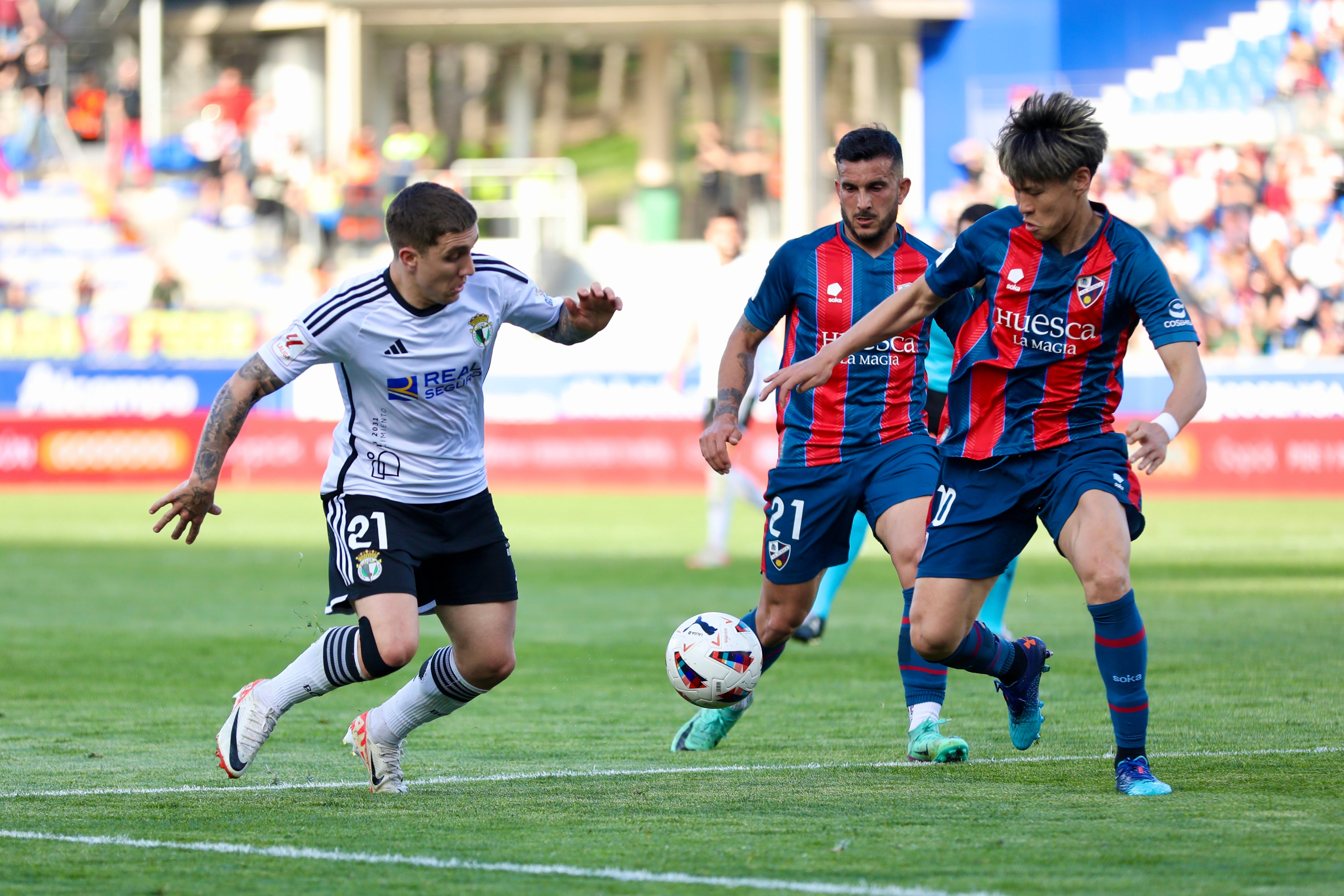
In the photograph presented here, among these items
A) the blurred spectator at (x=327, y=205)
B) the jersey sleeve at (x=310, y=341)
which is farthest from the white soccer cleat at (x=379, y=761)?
the blurred spectator at (x=327, y=205)

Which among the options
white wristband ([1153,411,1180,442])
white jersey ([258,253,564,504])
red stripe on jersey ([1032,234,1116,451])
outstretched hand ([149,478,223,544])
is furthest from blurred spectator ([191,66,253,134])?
white wristband ([1153,411,1180,442])

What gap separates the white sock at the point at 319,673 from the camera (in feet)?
18.9

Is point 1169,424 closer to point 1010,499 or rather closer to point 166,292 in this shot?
point 1010,499

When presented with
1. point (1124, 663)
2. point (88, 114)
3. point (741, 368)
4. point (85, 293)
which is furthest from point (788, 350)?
point (88, 114)

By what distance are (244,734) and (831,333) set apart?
2.56m

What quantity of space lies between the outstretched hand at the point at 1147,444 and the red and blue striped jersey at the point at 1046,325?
518mm

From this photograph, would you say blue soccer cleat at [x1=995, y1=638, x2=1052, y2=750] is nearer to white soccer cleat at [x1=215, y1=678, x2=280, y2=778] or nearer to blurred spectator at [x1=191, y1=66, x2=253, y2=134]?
white soccer cleat at [x1=215, y1=678, x2=280, y2=778]

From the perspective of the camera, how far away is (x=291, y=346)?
5703mm

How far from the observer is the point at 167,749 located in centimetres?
688

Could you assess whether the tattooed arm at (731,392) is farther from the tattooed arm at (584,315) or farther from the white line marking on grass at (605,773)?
the white line marking on grass at (605,773)

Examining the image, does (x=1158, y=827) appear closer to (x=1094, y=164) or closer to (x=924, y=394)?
(x=1094, y=164)

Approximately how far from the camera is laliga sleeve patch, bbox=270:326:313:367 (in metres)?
5.69

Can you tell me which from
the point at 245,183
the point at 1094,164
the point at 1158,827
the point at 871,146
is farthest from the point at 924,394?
the point at 245,183

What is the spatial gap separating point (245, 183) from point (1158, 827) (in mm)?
26825
